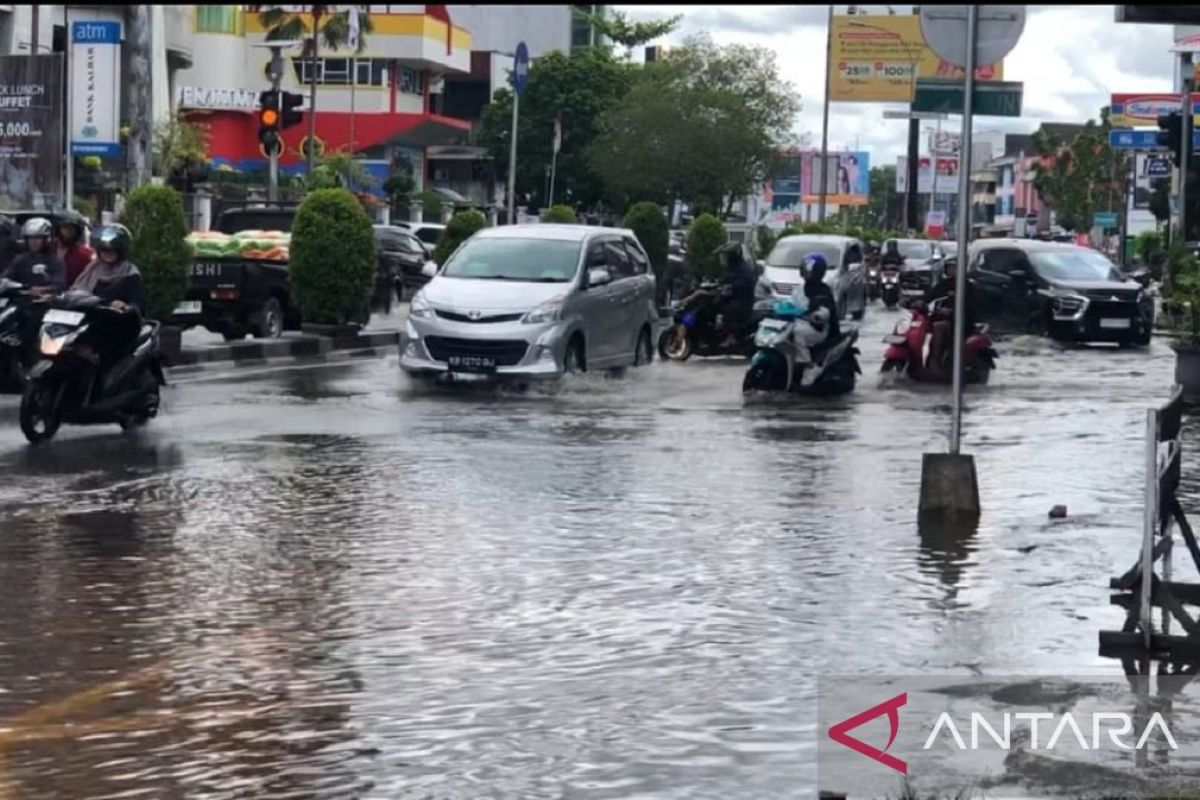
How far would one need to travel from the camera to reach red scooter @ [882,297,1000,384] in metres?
24.0

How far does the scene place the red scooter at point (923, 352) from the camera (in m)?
A: 24.0

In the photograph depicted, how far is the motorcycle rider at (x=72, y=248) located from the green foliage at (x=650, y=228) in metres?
21.8

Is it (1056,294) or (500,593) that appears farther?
(1056,294)

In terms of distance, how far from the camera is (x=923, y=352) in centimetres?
2408

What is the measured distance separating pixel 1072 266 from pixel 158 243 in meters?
16.0

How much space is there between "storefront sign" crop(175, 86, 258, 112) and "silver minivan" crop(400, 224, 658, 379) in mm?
52008

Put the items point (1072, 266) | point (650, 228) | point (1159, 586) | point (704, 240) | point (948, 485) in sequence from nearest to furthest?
point (1159, 586), point (948, 485), point (1072, 266), point (650, 228), point (704, 240)

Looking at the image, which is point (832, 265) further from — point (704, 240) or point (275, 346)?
point (275, 346)

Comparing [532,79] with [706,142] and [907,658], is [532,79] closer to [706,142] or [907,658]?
[706,142]

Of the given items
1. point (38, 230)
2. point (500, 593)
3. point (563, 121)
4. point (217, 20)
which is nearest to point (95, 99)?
point (38, 230)

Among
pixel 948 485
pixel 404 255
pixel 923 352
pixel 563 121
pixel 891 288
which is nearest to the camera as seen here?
pixel 948 485

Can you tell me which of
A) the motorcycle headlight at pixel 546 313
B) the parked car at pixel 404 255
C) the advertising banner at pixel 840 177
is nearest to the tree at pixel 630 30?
the advertising banner at pixel 840 177

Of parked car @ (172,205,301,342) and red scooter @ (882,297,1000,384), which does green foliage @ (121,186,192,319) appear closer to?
parked car @ (172,205,301,342)

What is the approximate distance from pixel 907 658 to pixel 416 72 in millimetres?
86816
